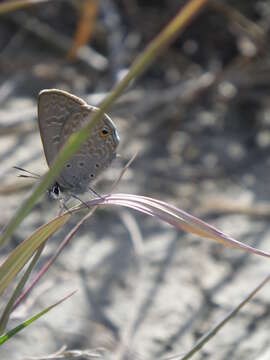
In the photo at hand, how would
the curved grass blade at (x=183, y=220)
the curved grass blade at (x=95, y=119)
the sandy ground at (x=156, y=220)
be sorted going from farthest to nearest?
the sandy ground at (x=156, y=220) < the curved grass blade at (x=183, y=220) < the curved grass blade at (x=95, y=119)

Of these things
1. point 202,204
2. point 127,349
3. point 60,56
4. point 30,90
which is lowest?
point 127,349

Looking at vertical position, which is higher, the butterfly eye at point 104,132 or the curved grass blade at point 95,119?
the butterfly eye at point 104,132

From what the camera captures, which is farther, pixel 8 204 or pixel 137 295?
pixel 8 204

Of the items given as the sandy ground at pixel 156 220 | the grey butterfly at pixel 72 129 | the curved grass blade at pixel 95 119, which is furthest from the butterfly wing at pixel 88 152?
the curved grass blade at pixel 95 119

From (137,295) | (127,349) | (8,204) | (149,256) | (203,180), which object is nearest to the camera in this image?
(127,349)

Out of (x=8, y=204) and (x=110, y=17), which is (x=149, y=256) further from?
(x=110, y=17)

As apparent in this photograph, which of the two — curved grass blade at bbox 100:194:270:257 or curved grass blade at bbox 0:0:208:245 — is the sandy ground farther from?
curved grass blade at bbox 0:0:208:245

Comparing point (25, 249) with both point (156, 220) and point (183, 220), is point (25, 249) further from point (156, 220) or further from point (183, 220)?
point (156, 220)

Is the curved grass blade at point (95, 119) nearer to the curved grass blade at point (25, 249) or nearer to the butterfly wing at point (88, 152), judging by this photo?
the curved grass blade at point (25, 249)

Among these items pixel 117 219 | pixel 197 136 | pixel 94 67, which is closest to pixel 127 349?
pixel 117 219
